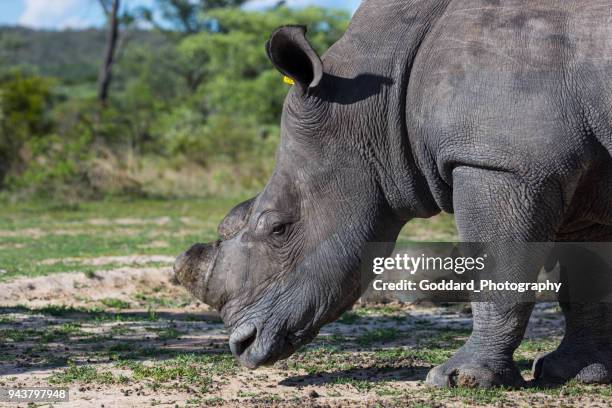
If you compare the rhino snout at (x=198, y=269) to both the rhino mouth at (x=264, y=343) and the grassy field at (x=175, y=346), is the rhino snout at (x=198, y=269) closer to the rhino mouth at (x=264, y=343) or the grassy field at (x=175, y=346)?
the rhino mouth at (x=264, y=343)

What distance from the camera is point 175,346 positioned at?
7.06m

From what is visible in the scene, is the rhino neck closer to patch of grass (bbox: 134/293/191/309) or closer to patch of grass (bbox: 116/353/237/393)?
patch of grass (bbox: 116/353/237/393)

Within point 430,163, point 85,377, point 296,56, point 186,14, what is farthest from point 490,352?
point 186,14

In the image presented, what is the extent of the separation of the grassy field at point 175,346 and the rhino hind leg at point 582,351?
0.14 m

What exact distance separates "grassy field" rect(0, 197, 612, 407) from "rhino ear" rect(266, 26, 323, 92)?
175 centimetres

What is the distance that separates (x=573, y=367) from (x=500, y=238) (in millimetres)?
1285

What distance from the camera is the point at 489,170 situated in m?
4.95

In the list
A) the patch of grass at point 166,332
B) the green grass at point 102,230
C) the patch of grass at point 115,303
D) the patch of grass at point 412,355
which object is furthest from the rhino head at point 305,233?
the green grass at point 102,230

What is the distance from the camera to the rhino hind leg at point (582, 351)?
580cm

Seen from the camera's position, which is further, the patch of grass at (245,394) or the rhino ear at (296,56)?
the patch of grass at (245,394)

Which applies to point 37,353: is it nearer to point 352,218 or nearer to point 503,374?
point 352,218

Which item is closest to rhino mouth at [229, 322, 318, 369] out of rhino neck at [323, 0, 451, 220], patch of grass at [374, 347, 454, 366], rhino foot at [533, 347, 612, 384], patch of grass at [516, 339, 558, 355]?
rhino neck at [323, 0, 451, 220]

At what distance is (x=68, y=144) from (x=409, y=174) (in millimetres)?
16826

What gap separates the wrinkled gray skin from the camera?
4.82 metres
